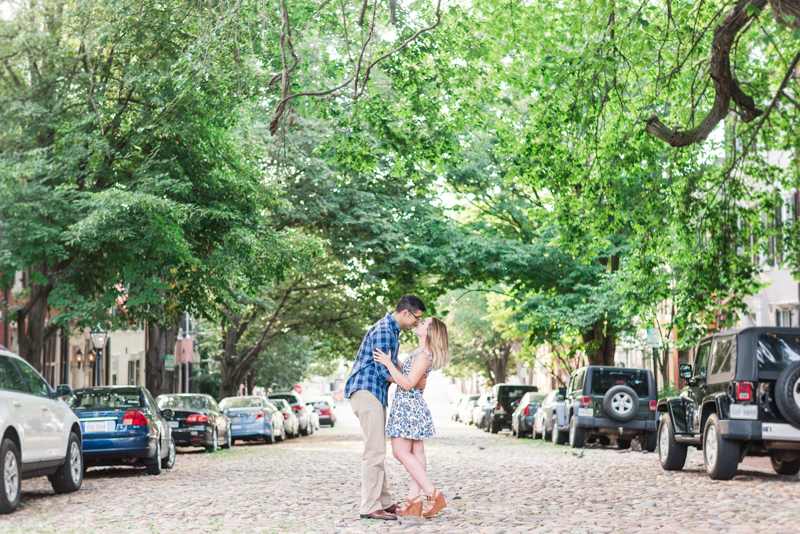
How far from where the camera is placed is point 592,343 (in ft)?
105

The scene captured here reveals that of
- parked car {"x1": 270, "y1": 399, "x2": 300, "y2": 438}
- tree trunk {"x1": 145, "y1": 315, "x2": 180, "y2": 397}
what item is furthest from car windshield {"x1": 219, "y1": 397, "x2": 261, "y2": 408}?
parked car {"x1": 270, "y1": 399, "x2": 300, "y2": 438}

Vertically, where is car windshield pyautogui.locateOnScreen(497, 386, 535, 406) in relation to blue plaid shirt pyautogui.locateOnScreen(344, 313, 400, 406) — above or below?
below

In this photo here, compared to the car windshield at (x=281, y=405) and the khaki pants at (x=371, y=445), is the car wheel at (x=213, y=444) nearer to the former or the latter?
the car windshield at (x=281, y=405)

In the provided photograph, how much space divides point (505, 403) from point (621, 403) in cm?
1518

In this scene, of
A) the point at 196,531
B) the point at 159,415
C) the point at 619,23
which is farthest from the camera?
the point at 159,415

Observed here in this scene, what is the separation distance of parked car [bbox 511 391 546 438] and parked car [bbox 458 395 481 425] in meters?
17.3

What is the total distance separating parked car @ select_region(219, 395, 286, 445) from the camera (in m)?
30.0

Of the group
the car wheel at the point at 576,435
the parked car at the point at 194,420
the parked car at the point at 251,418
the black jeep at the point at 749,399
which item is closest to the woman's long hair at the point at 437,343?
the black jeep at the point at 749,399

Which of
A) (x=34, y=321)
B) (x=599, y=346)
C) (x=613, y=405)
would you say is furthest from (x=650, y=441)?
(x=34, y=321)

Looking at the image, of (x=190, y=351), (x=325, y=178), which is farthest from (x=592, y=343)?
(x=190, y=351)

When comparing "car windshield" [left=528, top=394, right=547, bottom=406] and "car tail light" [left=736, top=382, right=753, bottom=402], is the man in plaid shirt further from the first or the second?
"car windshield" [left=528, top=394, right=547, bottom=406]

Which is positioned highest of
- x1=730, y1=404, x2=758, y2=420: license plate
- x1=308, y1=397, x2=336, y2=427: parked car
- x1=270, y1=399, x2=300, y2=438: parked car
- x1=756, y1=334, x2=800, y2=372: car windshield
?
x1=756, y1=334, x2=800, y2=372: car windshield

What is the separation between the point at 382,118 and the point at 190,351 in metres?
47.5

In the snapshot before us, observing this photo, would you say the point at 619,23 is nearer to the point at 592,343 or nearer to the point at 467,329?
the point at 592,343
